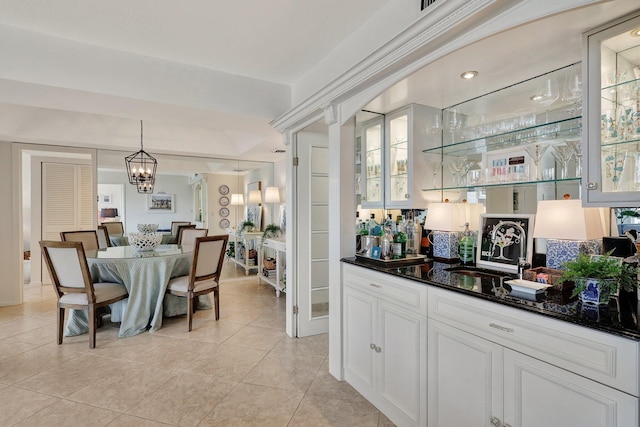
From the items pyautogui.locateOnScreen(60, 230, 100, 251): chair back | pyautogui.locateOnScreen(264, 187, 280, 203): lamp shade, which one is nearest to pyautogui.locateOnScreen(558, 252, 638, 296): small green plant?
pyautogui.locateOnScreen(264, 187, 280, 203): lamp shade

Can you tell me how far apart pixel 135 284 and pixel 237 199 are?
246 cm

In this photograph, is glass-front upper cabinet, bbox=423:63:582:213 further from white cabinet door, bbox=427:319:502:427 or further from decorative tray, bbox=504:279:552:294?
white cabinet door, bbox=427:319:502:427

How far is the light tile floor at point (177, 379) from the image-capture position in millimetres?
2045

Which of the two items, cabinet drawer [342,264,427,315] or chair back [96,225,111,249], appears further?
chair back [96,225,111,249]

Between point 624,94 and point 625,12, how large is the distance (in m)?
0.29

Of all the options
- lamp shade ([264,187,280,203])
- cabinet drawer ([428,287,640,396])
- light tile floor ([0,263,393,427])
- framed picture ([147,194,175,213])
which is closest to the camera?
cabinet drawer ([428,287,640,396])

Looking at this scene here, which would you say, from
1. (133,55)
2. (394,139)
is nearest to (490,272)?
(394,139)

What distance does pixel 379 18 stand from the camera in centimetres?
197

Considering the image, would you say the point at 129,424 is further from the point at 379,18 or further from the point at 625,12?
the point at 625,12

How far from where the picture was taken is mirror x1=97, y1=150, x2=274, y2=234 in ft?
15.9

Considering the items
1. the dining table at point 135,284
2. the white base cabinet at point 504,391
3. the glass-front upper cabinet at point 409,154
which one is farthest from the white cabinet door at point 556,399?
the dining table at point 135,284

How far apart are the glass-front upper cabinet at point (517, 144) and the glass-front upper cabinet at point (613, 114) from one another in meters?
0.33

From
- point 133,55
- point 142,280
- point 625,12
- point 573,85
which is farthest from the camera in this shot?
point 142,280

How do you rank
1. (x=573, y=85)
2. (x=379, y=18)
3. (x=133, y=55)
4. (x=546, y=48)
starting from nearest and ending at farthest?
(x=546, y=48) → (x=573, y=85) → (x=379, y=18) → (x=133, y=55)
